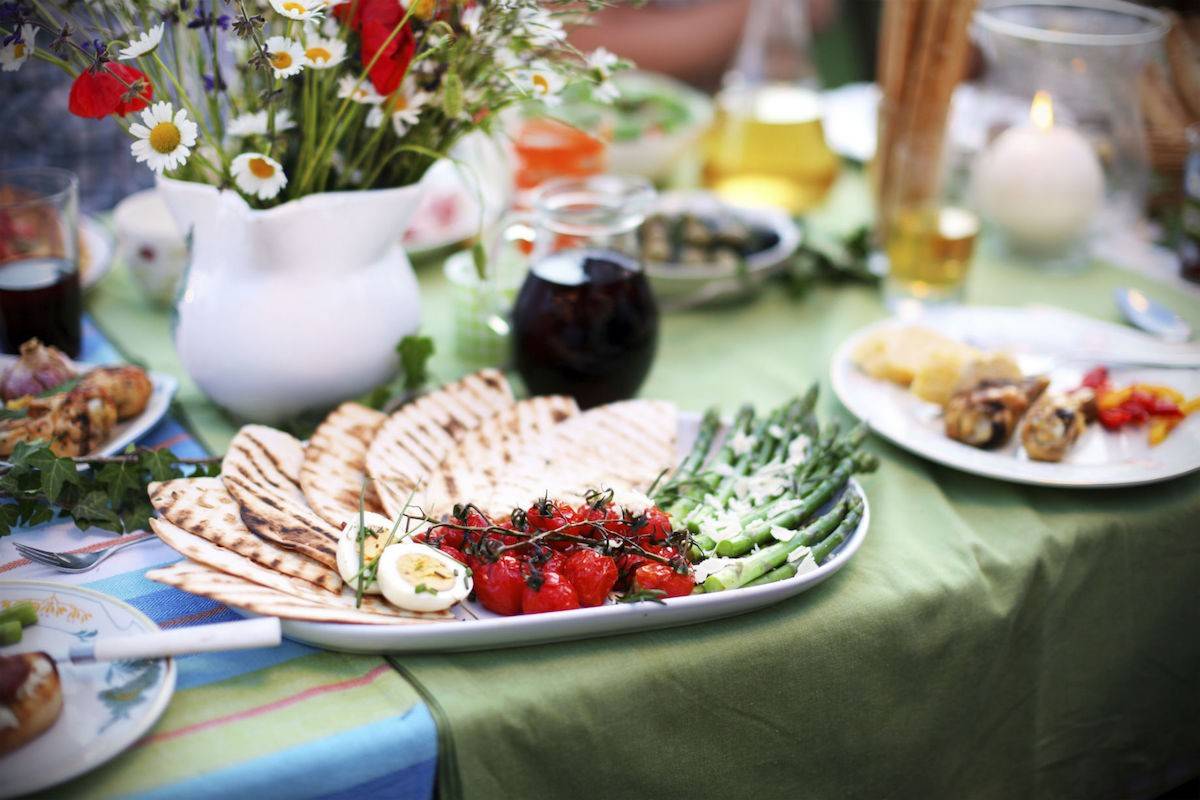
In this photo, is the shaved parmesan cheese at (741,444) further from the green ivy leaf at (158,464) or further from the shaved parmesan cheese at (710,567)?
the green ivy leaf at (158,464)

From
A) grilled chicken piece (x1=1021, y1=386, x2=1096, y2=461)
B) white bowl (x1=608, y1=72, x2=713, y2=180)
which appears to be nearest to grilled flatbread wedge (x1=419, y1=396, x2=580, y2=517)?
grilled chicken piece (x1=1021, y1=386, x2=1096, y2=461)

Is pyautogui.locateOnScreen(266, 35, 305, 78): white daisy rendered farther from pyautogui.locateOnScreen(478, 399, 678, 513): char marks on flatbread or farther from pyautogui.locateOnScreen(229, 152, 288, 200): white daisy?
pyautogui.locateOnScreen(478, 399, 678, 513): char marks on flatbread

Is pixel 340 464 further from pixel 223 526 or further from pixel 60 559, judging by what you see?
pixel 60 559

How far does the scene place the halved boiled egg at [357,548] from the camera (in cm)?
129

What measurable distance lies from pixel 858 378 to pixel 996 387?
11.0 inches

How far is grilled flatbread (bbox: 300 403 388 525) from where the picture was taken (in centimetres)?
148

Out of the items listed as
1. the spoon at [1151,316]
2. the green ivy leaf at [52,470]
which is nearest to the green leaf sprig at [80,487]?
the green ivy leaf at [52,470]

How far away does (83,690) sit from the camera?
115cm

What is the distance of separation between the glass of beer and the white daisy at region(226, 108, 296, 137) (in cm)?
61

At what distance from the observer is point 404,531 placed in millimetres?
1400

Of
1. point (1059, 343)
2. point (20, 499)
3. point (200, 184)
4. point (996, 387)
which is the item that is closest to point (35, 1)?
point (200, 184)

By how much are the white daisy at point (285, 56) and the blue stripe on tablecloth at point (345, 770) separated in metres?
0.88

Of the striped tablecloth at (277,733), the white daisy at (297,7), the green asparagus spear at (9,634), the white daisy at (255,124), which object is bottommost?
the striped tablecloth at (277,733)

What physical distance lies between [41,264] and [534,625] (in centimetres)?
140
